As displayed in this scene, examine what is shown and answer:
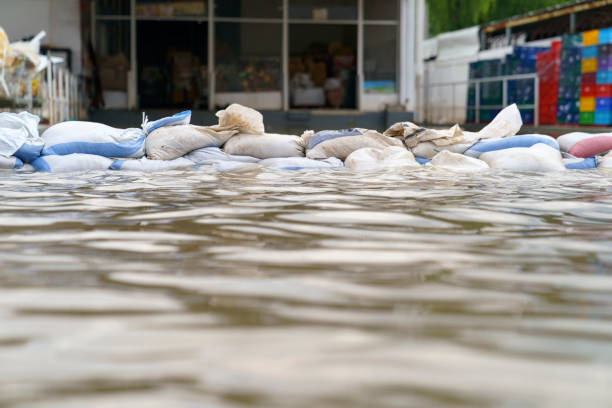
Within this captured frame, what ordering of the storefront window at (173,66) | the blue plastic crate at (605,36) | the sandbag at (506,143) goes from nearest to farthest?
the sandbag at (506,143)
the blue plastic crate at (605,36)
the storefront window at (173,66)

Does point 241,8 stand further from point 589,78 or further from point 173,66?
point 589,78

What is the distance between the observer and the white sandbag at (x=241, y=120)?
18.6 feet

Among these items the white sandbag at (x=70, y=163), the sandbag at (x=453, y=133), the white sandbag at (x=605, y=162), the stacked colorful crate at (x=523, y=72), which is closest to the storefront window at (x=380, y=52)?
the stacked colorful crate at (x=523, y=72)

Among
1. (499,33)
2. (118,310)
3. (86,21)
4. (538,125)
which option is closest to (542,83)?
(538,125)

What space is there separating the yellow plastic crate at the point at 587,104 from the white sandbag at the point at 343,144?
670 cm

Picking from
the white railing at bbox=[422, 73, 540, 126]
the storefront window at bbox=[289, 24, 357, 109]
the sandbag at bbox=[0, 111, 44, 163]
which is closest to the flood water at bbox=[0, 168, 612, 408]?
the sandbag at bbox=[0, 111, 44, 163]

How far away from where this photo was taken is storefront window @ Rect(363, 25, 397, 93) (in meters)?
14.4

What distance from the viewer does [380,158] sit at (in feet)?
17.5

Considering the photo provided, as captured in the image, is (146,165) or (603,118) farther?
(603,118)

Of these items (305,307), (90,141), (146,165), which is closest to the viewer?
(305,307)

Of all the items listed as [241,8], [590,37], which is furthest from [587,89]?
[241,8]

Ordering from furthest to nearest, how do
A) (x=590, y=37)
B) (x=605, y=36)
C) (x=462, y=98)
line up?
(x=462, y=98), (x=590, y=37), (x=605, y=36)

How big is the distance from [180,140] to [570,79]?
26.2 feet

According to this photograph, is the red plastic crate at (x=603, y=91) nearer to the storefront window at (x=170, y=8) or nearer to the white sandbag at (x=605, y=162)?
the white sandbag at (x=605, y=162)
